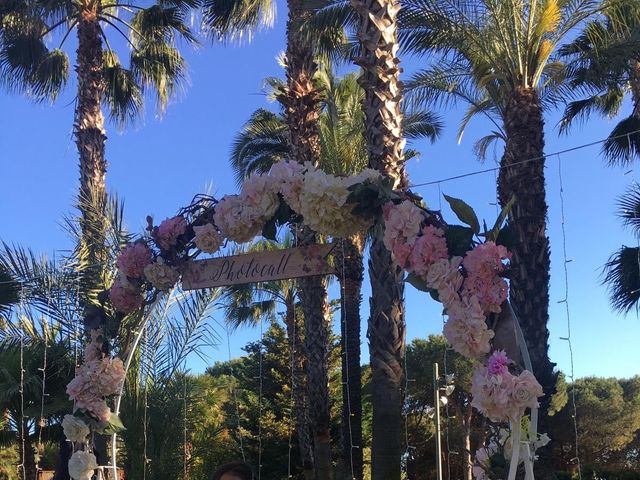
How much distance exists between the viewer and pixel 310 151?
10367 mm

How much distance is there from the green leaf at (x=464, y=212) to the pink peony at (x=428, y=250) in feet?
0.38

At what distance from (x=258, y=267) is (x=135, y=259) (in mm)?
848

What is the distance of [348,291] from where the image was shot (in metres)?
14.0

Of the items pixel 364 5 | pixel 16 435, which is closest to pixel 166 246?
pixel 364 5

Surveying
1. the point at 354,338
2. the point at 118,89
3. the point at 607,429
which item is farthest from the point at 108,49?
the point at 607,429

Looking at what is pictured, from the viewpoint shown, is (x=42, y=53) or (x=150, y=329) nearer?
(x=150, y=329)

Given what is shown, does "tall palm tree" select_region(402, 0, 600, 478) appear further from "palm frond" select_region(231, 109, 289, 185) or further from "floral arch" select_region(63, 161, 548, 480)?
"palm frond" select_region(231, 109, 289, 185)

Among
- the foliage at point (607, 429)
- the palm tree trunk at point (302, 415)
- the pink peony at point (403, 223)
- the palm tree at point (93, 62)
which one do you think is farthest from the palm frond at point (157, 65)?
the foliage at point (607, 429)

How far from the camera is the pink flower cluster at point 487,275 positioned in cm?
304

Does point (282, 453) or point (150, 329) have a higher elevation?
point (150, 329)

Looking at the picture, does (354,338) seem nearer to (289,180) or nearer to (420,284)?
(289,180)

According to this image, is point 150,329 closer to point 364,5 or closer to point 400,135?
point 400,135

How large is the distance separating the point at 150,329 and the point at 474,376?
19.4 ft

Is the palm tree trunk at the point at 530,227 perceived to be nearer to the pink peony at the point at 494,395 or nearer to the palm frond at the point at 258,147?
the pink peony at the point at 494,395
